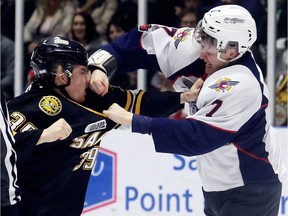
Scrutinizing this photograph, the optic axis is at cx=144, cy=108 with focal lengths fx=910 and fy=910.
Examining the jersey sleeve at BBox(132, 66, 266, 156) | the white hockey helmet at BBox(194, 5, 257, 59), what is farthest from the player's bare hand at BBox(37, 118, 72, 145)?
the white hockey helmet at BBox(194, 5, 257, 59)

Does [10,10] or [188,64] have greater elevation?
[188,64]

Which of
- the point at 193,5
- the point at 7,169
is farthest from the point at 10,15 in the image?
the point at 7,169

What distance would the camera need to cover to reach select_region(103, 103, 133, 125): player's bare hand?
340 centimetres

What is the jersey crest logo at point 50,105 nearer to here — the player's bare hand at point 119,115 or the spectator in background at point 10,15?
the player's bare hand at point 119,115

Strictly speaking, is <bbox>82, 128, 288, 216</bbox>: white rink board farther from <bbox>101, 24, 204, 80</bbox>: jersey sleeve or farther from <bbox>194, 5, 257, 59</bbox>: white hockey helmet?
<bbox>194, 5, 257, 59</bbox>: white hockey helmet

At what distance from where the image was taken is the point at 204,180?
3.76 meters

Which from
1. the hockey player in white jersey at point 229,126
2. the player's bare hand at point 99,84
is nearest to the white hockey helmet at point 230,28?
the hockey player in white jersey at point 229,126

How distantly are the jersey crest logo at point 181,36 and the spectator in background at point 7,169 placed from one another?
1.06 m

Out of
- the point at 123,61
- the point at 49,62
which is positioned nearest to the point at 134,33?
the point at 123,61

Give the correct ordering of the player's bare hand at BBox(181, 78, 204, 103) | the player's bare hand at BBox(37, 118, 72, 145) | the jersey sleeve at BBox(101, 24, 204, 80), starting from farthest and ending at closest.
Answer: the jersey sleeve at BBox(101, 24, 204, 80) < the player's bare hand at BBox(181, 78, 204, 103) < the player's bare hand at BBox(37, 118, 72, 145)

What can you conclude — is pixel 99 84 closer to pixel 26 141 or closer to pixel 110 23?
pixel 26 141

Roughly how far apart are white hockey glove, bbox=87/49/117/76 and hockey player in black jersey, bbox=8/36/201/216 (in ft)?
0.42

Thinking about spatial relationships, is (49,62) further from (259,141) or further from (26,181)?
(259,141)

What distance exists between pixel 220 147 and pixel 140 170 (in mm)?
1529
